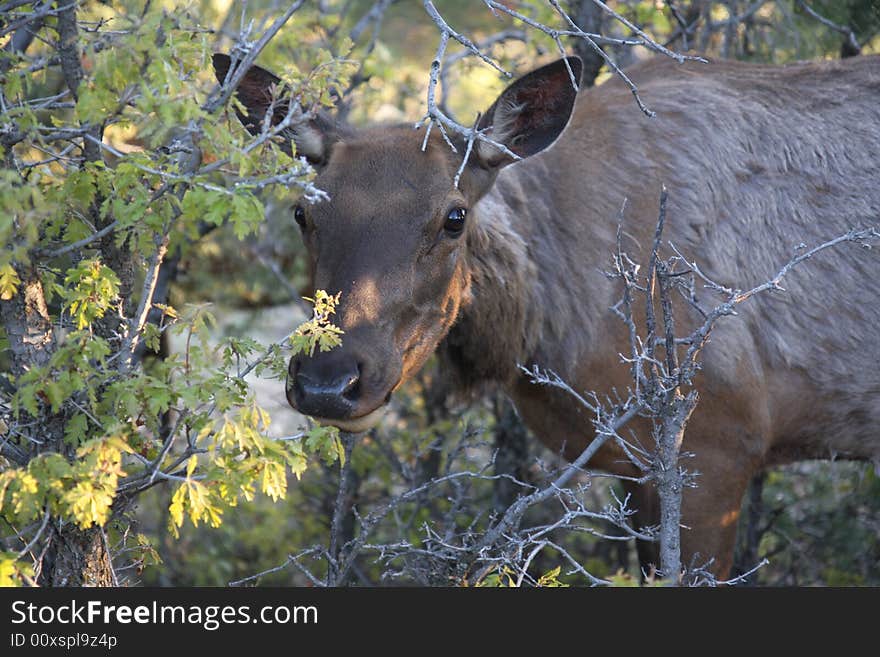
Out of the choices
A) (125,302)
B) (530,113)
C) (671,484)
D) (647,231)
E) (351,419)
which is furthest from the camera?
(647,231)

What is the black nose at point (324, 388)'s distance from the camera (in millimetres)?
3719

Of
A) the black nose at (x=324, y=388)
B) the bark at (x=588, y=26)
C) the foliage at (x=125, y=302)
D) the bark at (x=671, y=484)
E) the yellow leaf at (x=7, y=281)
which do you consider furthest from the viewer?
the bark at (x=588, y=26)

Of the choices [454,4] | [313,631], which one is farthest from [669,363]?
[454,4]

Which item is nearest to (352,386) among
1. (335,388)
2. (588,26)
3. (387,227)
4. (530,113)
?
(335,388)

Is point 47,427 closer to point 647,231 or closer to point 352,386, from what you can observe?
point 352,386

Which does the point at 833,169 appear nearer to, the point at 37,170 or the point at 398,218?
the point at 398,218

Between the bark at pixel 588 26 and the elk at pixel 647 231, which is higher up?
the bark at pixel 588 26

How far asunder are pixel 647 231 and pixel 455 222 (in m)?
1.04

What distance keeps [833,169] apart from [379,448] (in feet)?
9.65

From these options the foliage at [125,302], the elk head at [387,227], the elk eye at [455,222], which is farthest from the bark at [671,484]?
the elk eye at [455,222]

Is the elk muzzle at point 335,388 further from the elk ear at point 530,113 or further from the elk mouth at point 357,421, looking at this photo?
the elk ear at point 530,113

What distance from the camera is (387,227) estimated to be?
13.6 feet

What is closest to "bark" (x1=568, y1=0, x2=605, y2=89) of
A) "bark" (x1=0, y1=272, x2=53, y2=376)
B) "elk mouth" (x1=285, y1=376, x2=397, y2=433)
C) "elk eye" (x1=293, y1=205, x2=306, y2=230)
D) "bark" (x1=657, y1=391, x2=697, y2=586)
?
"elk eye" (x1=293, y1=205, x2=306, y2=230)

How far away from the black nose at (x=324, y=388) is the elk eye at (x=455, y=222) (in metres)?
0.80
